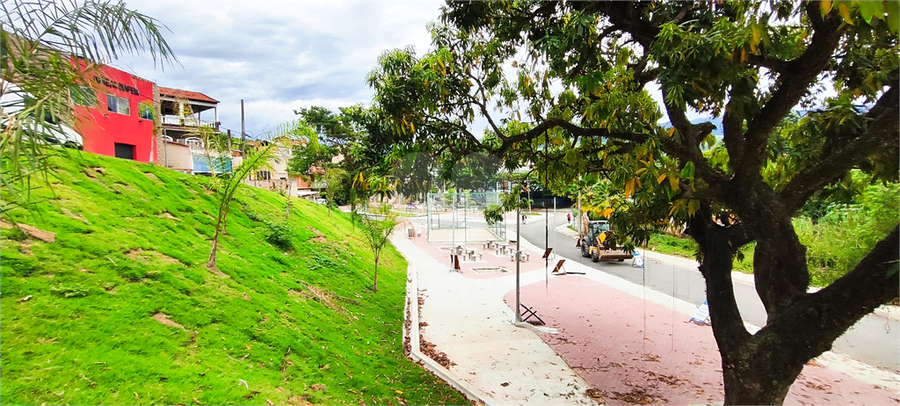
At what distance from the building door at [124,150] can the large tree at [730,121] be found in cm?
985

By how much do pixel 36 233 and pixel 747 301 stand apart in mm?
13001

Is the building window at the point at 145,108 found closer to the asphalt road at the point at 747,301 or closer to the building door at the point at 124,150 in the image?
the building door at the point at 124,150

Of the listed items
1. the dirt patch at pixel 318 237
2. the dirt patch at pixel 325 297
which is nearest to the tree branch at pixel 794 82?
the dirt patch at pixel 325 297

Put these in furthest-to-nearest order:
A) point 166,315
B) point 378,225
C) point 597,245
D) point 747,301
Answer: point 597,245
point 747,301
point 378,225
point 166,315

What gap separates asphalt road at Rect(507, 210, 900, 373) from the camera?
6387 mm

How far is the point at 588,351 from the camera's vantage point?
6453mm

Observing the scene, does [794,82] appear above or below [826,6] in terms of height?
above

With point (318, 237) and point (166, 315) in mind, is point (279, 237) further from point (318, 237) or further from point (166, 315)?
point (166, 315)

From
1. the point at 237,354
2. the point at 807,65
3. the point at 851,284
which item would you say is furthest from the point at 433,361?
the point at 807,65

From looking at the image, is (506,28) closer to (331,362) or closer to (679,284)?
(331,362)

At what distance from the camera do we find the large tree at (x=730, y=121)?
2.74m

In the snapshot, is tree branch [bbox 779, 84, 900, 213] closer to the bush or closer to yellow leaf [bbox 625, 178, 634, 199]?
yellow leaf [bbox 625, 178, 634, 199]

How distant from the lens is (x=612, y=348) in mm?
6637

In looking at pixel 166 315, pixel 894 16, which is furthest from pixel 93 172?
pixel 894 16
